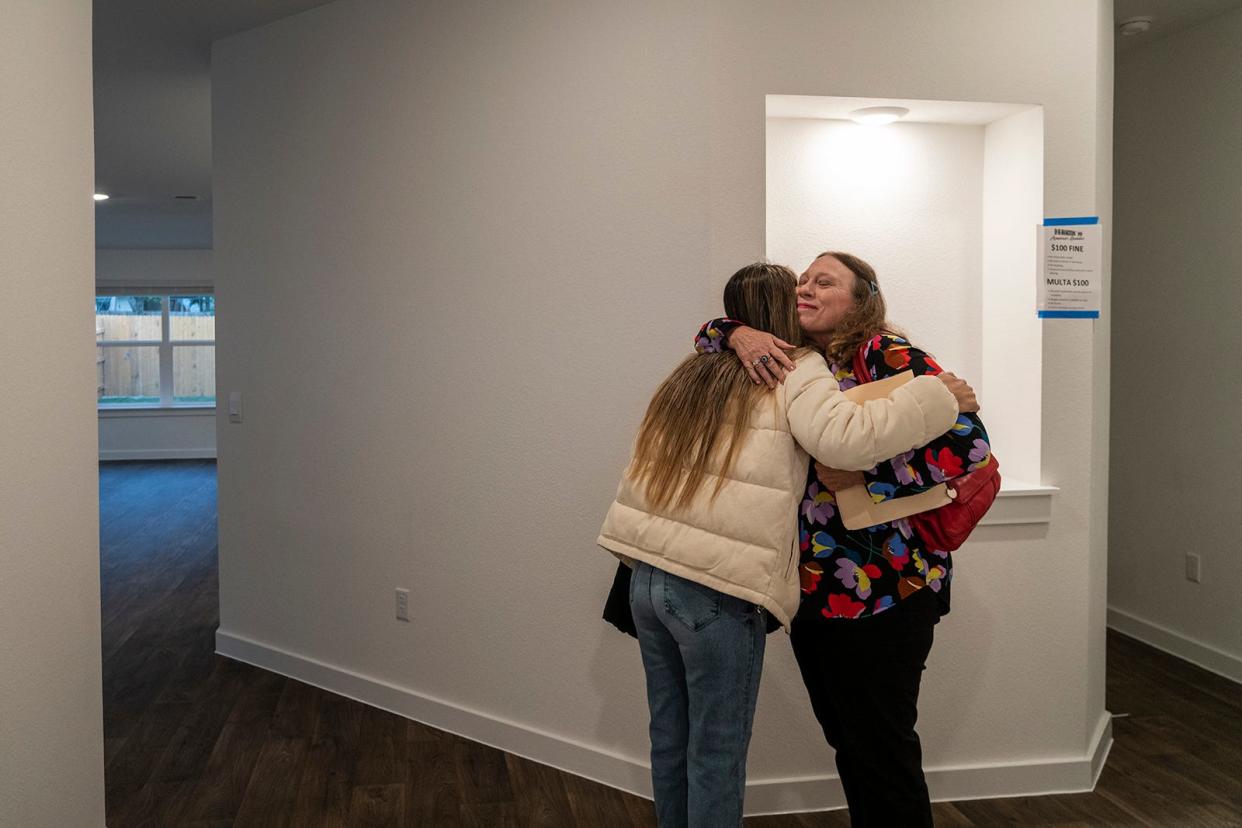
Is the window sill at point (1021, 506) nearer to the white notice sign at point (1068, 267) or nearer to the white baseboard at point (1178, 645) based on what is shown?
the white notice sign at point (1068, 267)

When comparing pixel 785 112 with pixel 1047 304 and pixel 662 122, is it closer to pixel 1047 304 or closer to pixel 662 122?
pixel 662 122

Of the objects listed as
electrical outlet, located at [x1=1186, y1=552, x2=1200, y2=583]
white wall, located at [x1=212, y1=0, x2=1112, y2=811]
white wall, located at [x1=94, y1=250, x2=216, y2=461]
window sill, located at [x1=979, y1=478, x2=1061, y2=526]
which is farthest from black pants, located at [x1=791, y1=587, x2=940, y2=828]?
white wall, located at [x1=94, y1=250, x2=216, y2=461]

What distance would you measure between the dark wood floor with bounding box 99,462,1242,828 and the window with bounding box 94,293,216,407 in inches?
324

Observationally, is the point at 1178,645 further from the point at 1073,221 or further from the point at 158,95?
the point at 158,95

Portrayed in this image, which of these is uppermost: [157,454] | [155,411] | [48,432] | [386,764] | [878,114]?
[878,114]

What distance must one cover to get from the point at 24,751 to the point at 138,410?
10731 mm

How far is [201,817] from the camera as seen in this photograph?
2830mm

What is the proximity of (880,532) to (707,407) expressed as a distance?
40 centimetres

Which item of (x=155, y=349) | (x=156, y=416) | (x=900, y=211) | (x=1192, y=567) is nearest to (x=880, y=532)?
(x=900, y=211)

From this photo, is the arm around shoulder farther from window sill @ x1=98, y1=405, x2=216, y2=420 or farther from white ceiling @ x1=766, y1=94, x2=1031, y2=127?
window sill @ x1=98, y1=405, x2=216, y2=420

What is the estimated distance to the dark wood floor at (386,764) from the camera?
284 centimetres

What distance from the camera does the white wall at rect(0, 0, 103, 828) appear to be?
198 centimetres

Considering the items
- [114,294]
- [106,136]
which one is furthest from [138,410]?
[106,136]

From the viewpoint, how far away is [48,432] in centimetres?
215
